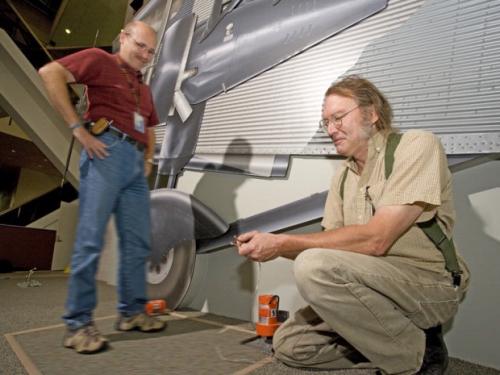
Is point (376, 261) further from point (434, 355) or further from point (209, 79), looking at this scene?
point (209, 79)

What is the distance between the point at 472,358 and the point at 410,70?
1188 mm

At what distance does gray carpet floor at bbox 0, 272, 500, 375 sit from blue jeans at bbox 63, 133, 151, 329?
0.51ft

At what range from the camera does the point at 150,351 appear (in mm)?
1244

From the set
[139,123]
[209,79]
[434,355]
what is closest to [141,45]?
[139,123]

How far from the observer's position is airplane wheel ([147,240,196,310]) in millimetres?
1971

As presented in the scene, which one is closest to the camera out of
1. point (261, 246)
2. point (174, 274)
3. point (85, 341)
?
point (261, 246)

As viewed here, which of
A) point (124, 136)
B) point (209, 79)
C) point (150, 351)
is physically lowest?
point (150, 351)

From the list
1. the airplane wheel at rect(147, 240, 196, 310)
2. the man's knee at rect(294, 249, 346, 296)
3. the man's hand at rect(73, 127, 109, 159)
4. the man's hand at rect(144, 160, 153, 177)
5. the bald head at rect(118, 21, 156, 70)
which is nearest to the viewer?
the man's knee at rect(294, 249, 346, 296)

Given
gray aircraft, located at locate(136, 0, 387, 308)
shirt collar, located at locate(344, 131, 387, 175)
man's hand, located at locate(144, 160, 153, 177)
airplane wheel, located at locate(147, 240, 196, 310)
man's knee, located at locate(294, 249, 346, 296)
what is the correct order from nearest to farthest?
man's knee, located at locate(294, 249, 346, 296) < shirt collar, located at locate(344, 131, 387, 175) < man's hand, located at locate(144, 160, 153, 177) < gray aircraft, located at locate(136, 0, 387, 308) < airplane wheel, located at locate(147, 240, 196, 310)

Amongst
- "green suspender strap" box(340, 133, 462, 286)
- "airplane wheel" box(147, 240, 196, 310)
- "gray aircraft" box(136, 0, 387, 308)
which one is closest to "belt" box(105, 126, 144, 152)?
"gray aircraft" box(136, 0, 387, 308)

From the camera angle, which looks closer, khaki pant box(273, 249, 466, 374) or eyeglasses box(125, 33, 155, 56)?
khaki pant box(273, 249, 466, 374)

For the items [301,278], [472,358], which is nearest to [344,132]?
[301,278]

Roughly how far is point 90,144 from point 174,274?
1.00 meters

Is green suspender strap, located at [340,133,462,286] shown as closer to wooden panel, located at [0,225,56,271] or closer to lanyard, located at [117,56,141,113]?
lanyard, located at [117,56,141,113]
